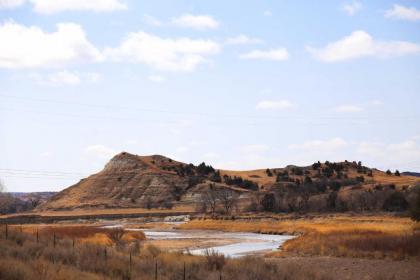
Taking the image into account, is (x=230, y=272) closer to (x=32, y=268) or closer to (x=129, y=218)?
(x=32, y=268)

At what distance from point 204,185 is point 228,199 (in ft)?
67.6

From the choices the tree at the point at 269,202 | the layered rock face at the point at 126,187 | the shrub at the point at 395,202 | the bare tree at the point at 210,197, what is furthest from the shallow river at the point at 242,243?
the layered rock face at the point at 126,187

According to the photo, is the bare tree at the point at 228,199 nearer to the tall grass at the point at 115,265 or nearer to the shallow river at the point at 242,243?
the shallow river at the point at 242,243

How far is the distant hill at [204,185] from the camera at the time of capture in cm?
13312

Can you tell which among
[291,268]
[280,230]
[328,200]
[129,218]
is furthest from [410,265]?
[129,218]

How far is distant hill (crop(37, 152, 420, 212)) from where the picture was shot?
13312 cm

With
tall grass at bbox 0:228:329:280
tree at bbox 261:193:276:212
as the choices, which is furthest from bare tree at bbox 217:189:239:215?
tall grass at bbox 0:228:329:280

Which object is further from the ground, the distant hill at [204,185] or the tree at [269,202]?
the distant hill at [204,185]

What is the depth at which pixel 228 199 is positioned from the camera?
463 feet

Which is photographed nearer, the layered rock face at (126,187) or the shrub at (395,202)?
the shrub at (395,202)

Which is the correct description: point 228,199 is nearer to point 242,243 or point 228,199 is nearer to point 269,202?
point 269,202

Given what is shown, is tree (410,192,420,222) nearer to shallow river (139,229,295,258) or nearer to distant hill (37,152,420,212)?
shallow river (139,229,295,258)

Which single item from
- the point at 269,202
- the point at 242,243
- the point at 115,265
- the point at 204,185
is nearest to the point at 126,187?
the point at 204,185

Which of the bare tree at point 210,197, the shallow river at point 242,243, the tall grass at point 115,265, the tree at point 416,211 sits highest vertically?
the bare tree at point 210,197
